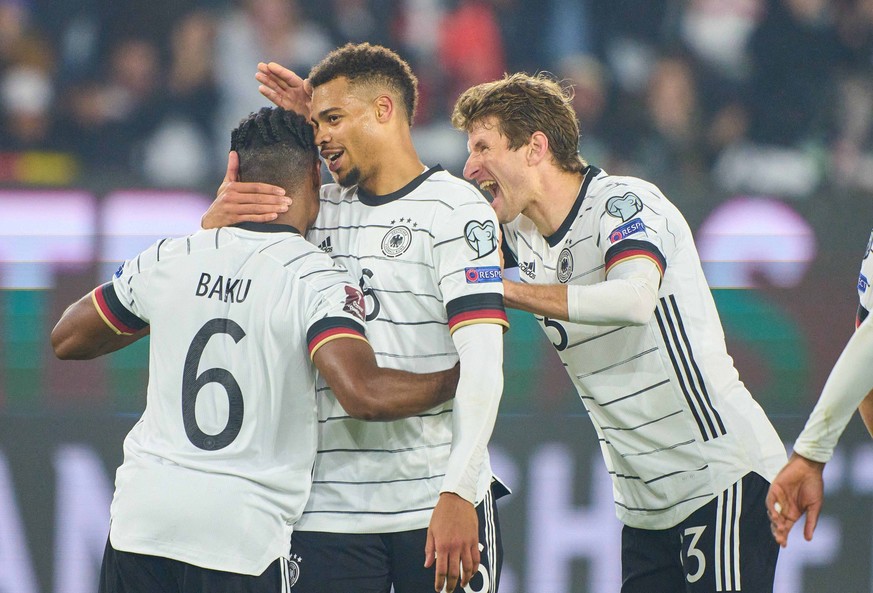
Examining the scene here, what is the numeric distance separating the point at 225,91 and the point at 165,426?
4.33 m

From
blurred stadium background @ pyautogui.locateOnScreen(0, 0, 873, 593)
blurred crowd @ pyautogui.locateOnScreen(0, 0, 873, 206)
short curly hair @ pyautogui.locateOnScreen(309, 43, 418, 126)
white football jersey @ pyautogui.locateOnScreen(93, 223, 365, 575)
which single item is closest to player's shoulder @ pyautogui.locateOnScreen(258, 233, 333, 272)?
white football jersey @ pyautogui.locateOnScreen(93, 223, 365, 575)

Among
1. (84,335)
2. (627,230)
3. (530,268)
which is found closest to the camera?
(84,335)

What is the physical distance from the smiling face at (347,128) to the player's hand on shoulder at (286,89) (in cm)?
18

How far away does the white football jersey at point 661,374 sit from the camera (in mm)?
3162

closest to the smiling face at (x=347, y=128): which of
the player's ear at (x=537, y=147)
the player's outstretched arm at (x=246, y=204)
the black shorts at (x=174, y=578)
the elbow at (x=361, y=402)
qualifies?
the player's outstretched arm at (x=246, y=204)

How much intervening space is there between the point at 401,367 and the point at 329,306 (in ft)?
1.19

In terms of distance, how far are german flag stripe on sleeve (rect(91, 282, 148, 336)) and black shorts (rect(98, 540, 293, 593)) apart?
584 millimetres

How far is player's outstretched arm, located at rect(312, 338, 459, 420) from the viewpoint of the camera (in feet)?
8.62

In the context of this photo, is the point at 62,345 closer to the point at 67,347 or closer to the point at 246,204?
the point at 67,347

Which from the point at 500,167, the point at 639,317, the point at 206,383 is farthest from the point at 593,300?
the point at 206,383

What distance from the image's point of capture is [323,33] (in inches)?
275

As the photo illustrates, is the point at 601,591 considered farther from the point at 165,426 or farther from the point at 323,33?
the point at 323,33

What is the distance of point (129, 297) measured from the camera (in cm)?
290

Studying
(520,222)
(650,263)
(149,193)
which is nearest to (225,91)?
(149,193)
